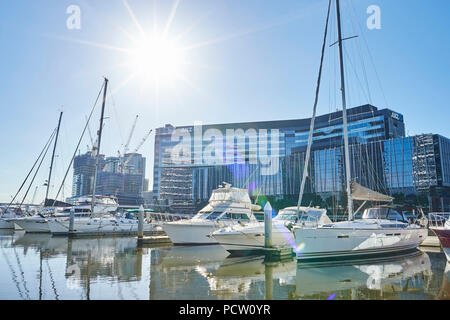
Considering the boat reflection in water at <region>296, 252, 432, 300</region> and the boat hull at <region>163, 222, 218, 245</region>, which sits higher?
the boat hull at <region>163, 222, 218, 245</region>

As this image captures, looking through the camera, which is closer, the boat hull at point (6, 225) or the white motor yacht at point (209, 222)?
the white motor yacht at point (209, 222)

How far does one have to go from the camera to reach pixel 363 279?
15859mm

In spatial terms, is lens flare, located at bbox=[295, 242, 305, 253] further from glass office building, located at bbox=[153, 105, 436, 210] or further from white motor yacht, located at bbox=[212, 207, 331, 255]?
glass office building, located at bbox=[153, 105, 436, 210]

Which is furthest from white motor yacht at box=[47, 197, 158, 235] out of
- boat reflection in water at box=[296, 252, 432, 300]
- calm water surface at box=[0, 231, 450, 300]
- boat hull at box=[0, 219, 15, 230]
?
boat reflection in water at box=[296, 252, 432, 300]

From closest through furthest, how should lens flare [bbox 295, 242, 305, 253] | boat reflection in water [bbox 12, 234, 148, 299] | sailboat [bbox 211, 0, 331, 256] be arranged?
1. boat reflection in water [bbox 12, 234, 148, 299]
2. lens flare [bbox 295, 242, 305, 253]
3. sailboat [bbox 211, 0, 331, 256]

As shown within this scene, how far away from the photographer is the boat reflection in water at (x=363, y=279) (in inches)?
519

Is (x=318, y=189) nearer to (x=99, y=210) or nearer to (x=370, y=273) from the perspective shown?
(x=99, y=210)

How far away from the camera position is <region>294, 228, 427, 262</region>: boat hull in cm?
2031

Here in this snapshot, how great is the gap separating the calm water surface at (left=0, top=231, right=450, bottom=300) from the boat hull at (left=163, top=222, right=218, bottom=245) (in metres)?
8.46

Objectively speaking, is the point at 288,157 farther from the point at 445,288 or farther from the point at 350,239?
the point at 445,288

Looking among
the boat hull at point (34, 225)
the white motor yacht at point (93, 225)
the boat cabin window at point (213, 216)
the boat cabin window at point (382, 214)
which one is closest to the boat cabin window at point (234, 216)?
the boat cabin window at point (213, 216)

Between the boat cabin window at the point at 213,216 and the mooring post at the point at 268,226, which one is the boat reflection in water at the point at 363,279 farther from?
the boat cabin window at the point at 213,216
